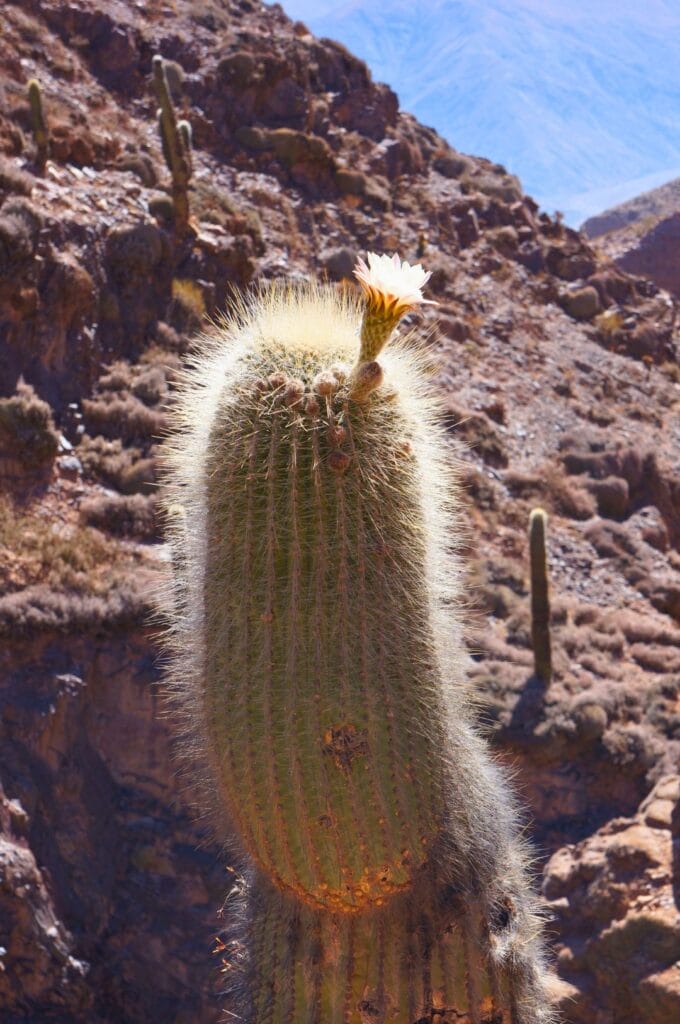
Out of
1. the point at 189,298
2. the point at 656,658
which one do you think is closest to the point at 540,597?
the point at 656,658

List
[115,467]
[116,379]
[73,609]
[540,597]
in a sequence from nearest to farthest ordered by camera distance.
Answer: [73,609], [540,597], [115,467], [116,379]

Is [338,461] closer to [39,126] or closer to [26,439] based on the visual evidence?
[26,439]

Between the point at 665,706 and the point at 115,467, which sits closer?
the point at 665,706

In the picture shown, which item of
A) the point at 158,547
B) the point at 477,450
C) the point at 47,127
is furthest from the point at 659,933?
the point at 47,127

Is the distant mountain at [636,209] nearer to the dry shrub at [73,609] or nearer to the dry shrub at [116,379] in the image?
the dry shrub at [116,379]

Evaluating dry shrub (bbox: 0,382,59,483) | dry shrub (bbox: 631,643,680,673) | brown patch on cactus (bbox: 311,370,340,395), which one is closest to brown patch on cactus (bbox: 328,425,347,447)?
brown patch on cactus (bbox: 311,370,340,395)

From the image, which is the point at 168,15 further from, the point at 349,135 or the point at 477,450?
the point at 477,450

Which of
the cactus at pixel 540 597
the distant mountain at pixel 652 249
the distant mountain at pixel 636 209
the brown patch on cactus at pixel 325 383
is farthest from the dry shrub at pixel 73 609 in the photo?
the distant mountain at pixel 636 209
